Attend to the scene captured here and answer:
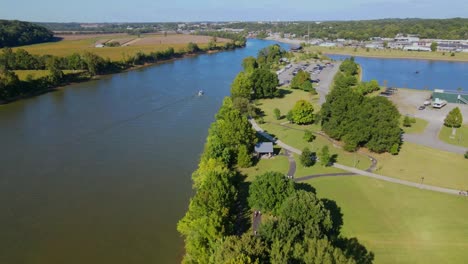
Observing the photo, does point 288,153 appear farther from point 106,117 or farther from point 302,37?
point 302,37

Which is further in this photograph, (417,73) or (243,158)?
(417,73)

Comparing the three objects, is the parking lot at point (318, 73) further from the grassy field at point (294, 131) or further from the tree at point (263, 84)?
the tree at point (263, 84)

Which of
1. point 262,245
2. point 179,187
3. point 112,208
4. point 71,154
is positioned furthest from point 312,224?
point 71,154

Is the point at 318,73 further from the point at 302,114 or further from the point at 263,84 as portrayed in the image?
the point at 302,114

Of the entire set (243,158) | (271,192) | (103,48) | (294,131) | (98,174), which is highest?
(103,48)

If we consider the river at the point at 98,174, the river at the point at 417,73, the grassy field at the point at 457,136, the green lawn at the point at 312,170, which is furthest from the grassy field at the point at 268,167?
the river at the point at 417,73

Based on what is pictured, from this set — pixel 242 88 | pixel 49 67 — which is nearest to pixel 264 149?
pixel 242 88
